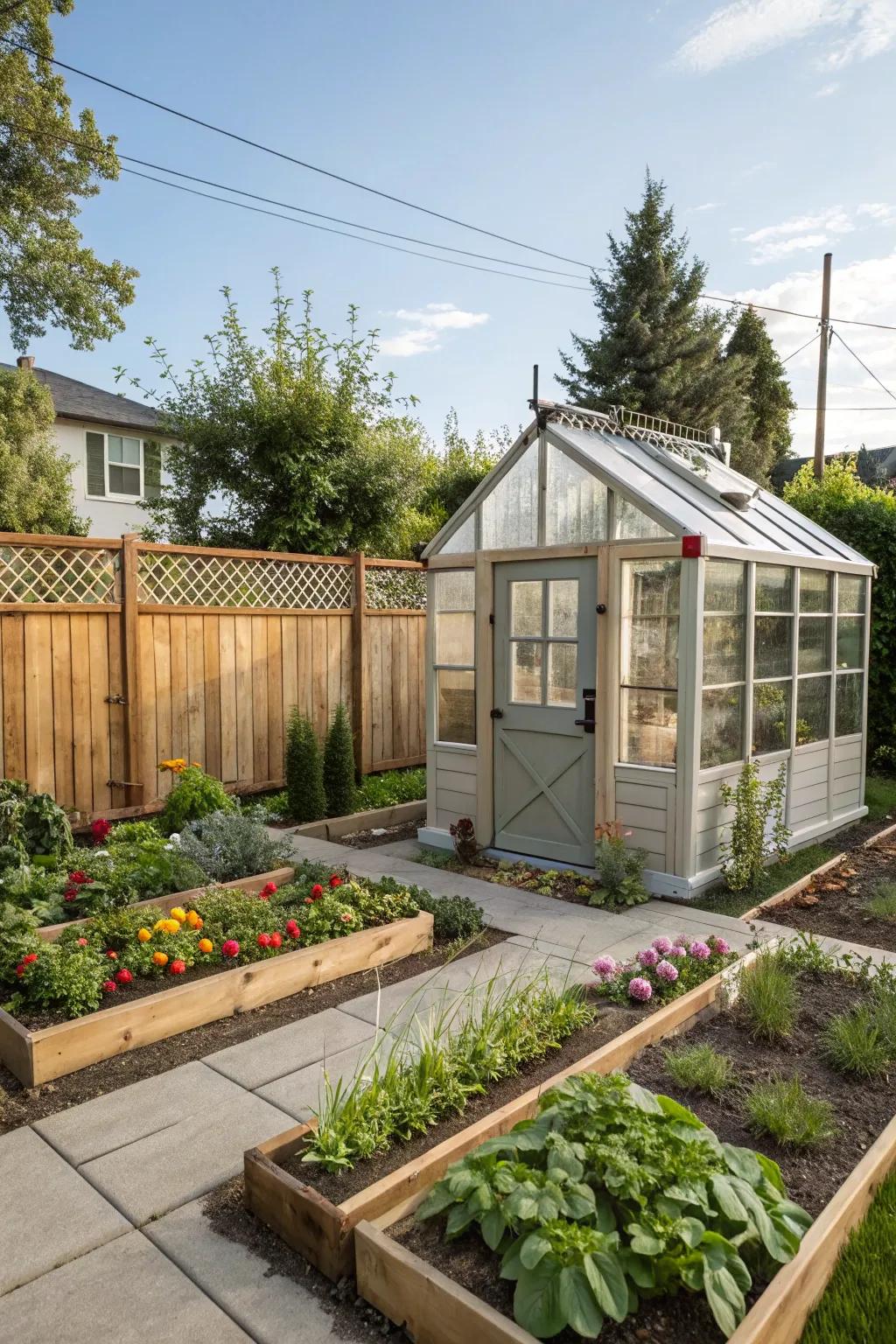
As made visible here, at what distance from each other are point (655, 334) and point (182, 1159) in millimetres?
18222

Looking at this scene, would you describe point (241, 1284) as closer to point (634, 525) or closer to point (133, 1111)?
point (133, 1111)

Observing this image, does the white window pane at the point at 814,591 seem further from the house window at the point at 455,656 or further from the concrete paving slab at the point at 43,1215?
the concrete paving slab at the point at 43,1215

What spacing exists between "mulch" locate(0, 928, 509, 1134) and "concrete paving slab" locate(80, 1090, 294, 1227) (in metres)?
0.38

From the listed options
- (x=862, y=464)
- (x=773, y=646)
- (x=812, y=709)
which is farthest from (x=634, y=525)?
(x=862, y=464)

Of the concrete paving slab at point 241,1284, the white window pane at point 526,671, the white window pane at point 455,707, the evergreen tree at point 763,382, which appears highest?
the evergreen tree at point 763,382

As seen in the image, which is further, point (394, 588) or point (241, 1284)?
point (394, 588)

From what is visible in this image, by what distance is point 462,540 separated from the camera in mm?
6047

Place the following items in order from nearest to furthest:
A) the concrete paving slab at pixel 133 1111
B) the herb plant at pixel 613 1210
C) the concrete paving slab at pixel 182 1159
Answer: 1. the herb plant at pixel 613 1210
2. the concrete paving slab at pixel 182 1159
3. the concrete paving slab at pixel 133 1111

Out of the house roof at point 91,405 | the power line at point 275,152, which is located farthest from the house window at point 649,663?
the house roof at point 91,405

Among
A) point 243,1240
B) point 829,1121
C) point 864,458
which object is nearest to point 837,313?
point 864,458

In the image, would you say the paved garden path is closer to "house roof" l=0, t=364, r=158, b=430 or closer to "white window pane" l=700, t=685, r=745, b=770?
"white window pane" l=700, t=685, r=745, b=770

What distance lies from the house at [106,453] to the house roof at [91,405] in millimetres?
16

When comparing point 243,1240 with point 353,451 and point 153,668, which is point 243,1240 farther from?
point 353,451

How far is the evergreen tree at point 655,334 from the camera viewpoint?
17875 millimetres
